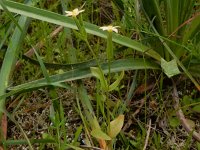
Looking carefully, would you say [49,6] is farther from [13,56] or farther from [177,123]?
[177,123]

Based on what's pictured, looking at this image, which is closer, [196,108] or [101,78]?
[101,78]

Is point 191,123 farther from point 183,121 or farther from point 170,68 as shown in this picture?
point 170,68

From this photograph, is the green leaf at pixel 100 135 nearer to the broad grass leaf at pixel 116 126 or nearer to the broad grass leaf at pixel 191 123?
the broad grass leaf at pixel 116 126

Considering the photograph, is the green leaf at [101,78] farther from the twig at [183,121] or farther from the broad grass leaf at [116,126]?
the twig at [183,121]

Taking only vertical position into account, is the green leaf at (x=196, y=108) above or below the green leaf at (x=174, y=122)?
above

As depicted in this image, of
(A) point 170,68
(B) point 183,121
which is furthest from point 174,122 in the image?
(A) point 170,68

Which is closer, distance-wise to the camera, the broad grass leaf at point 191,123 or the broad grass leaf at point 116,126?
the broad grass leaf at point 116,126

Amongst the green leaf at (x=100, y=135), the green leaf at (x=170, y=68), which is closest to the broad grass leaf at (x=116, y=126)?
the green leaf at (x=100, y=135)

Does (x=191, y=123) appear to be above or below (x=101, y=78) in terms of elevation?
below

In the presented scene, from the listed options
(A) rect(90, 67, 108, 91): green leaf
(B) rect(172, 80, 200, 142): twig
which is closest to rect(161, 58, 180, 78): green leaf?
(B) rect(172, 80, 200, 142): twig

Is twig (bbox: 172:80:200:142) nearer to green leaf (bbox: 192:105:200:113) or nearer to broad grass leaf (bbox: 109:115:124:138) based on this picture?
green leaf (bbox: 192:105:200:113)

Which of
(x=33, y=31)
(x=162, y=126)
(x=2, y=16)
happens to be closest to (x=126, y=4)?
(x=162, y=126)

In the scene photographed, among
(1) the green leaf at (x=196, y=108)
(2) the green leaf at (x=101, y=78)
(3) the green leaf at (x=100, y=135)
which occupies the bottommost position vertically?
(3) the green leaf at (x=100, y=135)
